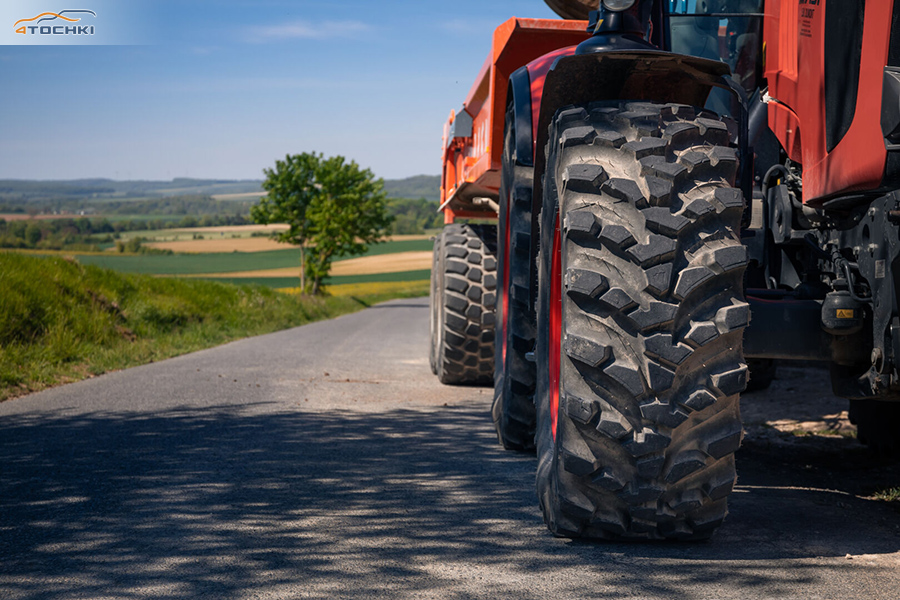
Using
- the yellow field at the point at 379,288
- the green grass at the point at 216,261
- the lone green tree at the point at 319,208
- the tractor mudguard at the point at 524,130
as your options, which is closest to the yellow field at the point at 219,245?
the green grass at the point at 216,261

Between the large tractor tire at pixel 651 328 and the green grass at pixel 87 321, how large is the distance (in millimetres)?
5694

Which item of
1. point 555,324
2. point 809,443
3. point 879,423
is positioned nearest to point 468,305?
point 809,443

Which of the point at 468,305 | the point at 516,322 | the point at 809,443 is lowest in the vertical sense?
the point at 809,443

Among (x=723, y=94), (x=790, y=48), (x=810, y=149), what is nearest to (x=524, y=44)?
(x=723, y=94)

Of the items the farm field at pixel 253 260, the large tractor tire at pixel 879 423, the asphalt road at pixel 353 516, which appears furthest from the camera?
the farm field at pixel 253 260

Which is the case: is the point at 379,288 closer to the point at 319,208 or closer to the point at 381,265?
the point at 319,208

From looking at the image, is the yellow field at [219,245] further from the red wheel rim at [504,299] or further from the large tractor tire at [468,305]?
the red wheel rim at [504,299]

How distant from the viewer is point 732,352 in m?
2.64

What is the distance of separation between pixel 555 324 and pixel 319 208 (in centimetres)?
4492

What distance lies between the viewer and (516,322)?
13.4ft

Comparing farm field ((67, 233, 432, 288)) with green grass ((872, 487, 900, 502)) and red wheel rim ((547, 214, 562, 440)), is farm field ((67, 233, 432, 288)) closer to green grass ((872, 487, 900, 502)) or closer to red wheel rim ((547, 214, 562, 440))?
red wheel rim ((547, 214, 562, 440))

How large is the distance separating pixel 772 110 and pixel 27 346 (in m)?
7.51

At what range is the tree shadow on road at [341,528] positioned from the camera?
8.44ft

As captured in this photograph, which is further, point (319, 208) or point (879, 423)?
point (319, 208)
